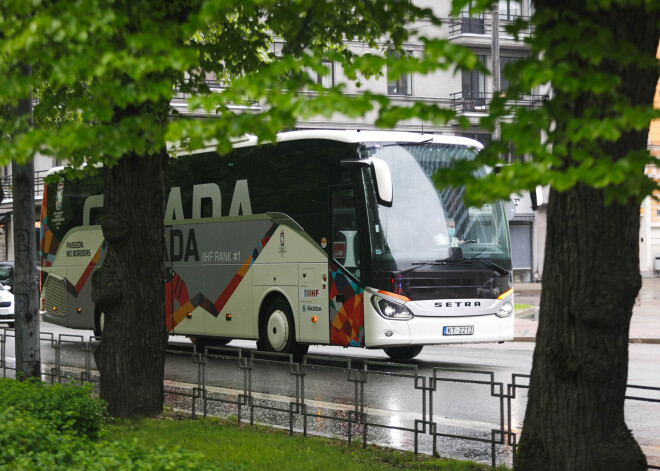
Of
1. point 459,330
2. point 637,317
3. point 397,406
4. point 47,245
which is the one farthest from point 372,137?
point 637,317

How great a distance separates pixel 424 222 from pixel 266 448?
793 centimetres

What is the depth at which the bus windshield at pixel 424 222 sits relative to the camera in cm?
1611

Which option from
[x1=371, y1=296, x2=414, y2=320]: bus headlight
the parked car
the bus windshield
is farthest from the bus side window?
the parked car

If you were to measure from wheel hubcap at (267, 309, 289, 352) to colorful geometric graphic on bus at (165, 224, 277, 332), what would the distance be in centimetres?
107

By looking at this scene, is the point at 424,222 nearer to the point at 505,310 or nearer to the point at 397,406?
the point at 505,310

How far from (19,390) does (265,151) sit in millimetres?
9311

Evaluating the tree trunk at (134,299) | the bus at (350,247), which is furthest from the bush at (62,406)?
the bus at (350,247)

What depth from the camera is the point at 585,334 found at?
20.2ft

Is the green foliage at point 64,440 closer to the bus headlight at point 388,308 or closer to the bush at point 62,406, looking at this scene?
the bush at point 62,406

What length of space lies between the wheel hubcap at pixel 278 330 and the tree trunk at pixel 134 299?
6874 mm

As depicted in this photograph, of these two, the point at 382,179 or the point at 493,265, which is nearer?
the point at 382,179

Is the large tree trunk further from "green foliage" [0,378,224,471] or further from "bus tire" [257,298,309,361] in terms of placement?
"bus tire" [257,298,309,361]

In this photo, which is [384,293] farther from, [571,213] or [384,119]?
[384,119]

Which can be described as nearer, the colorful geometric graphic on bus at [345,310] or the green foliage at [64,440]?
the green foliage at [64,440]
